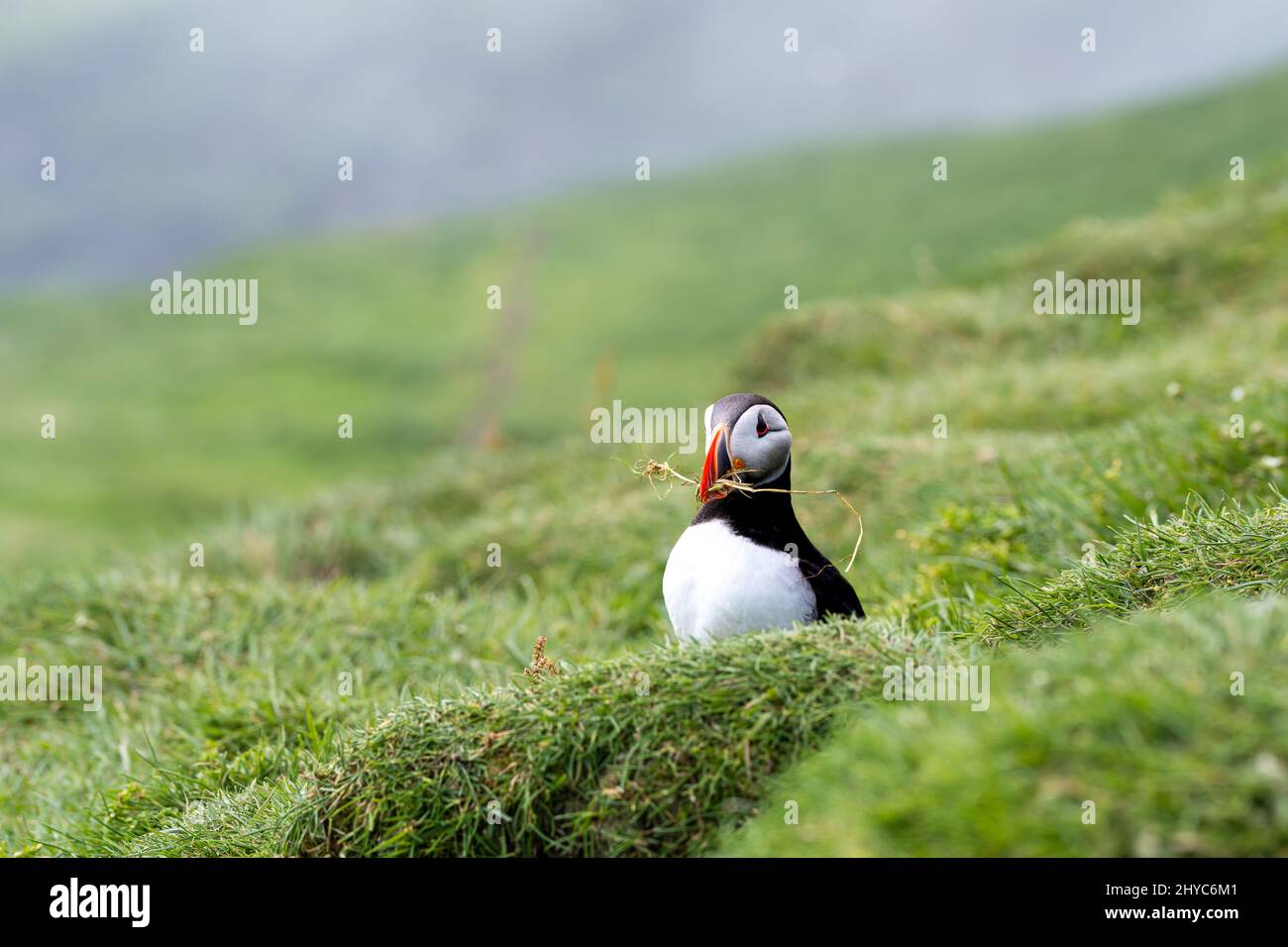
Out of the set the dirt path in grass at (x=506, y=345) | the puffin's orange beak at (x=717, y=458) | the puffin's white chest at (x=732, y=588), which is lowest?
the puffin's white chest at (x=732, y=588)

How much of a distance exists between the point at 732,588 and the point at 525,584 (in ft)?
12.7

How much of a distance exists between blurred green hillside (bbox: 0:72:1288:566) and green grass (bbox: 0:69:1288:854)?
215cm

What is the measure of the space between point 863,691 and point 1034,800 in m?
1.01

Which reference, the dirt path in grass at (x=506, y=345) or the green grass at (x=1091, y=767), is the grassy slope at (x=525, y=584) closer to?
the green grass at (x=1091, y=767)

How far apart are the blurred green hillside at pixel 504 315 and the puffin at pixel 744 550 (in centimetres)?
876

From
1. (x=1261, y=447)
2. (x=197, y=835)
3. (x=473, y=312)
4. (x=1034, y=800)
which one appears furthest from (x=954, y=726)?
(x=473, y=312)

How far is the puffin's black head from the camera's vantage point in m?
3.96

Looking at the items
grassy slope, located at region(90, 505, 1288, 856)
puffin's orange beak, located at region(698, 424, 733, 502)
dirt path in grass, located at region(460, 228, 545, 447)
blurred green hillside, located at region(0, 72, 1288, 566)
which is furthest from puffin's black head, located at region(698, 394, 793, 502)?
dirt path in grass, located at region(460, 228, 545, 447)

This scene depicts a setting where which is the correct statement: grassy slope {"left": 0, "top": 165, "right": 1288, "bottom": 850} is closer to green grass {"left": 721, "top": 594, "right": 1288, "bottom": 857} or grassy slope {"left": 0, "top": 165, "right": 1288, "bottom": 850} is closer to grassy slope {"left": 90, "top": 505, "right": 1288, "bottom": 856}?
grassy slope {"left": 90, "top": 505, "right": 1288, "bottom": 856}

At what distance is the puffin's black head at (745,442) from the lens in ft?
13.0

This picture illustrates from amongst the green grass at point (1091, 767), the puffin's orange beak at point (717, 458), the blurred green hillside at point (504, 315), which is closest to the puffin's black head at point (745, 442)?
the puffin's orange beak at point (717, 458)

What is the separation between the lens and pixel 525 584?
7.67 metres

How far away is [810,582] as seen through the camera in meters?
4.12
